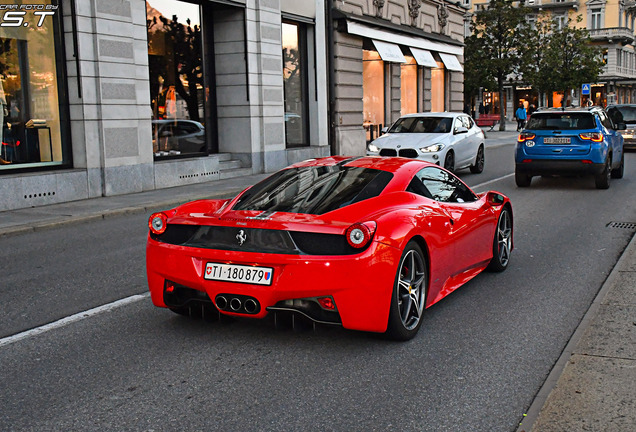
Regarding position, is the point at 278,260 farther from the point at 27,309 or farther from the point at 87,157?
the point at 87,157

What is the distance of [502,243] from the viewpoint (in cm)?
770

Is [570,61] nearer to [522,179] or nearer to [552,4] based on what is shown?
[552,4]

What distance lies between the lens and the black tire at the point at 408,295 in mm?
5117

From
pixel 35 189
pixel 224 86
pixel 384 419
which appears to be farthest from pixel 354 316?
pixel 224 86

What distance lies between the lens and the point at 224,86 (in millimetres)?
20344

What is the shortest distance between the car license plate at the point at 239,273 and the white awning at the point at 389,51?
22480 mm

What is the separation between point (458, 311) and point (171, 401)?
286 centimetres

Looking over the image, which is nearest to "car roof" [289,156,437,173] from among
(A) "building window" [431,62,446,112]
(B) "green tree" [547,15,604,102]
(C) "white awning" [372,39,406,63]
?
(C) "white awning" [372,39,406,63]

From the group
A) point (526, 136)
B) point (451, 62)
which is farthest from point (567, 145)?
point (451, 62)

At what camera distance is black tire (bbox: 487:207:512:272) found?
7440 mm

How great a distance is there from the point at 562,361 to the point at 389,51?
78.3 feet

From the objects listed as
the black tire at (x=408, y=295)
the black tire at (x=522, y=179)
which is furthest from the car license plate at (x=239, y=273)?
the black tire at (x=522, y=179)

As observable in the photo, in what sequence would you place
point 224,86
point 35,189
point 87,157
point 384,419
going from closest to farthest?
point 384,419, point 35,189, point 87,157, point 224,86

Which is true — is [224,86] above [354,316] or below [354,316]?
above
